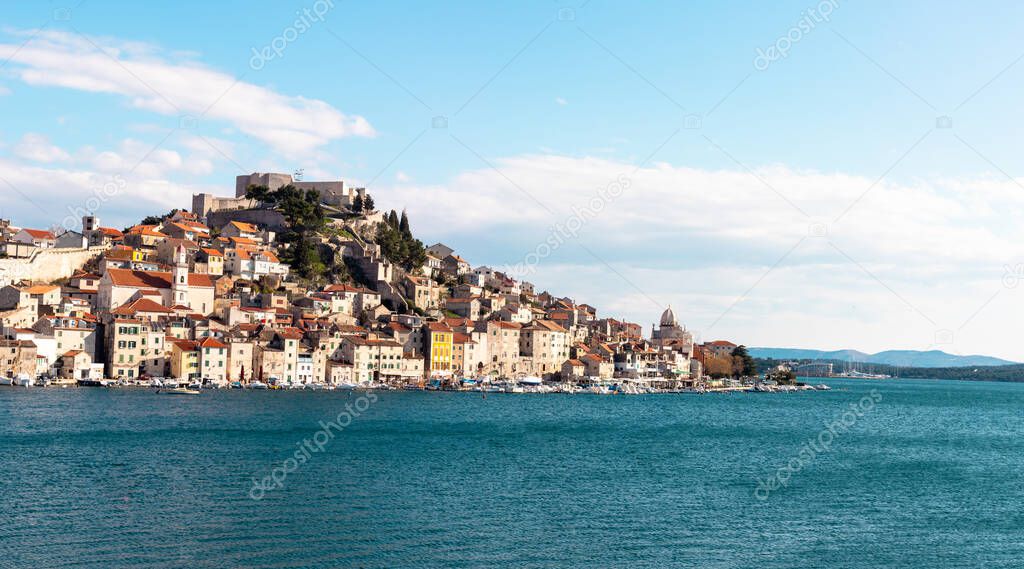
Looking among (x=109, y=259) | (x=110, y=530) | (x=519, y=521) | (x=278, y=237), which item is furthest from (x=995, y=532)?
(x=278, y=237)

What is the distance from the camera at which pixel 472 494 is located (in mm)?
29094

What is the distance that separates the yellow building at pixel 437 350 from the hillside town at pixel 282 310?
0.11m

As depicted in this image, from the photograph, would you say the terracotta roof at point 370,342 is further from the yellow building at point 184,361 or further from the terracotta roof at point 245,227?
the terracotta roof at point 245,227

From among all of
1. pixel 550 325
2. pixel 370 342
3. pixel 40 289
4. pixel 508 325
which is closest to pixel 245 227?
pixel 370 342

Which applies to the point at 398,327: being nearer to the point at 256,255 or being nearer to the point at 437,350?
the point at 437,350

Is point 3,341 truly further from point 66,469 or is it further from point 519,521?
point 519,521

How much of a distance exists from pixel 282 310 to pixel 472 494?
5750cm

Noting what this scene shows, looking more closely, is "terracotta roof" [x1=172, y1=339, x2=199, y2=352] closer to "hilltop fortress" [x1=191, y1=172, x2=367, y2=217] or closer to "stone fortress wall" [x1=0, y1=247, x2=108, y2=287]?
"stone fortress wall" [x1=0, y1=247, x2=108, y2=287]

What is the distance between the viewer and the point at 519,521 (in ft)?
83.5

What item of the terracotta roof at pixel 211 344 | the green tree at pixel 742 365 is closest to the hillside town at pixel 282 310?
the terracotta roof at pixel 211 344

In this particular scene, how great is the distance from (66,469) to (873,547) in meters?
23.9

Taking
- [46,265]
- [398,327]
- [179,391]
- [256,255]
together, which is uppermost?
[256,255]

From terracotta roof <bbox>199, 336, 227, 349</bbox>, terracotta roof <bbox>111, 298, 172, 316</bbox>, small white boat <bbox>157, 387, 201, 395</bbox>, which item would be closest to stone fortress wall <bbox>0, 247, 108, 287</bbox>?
terracotta roof <bbox>111, 298, 172, 316</bbox>

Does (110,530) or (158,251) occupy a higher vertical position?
(158,251)
